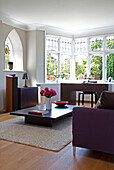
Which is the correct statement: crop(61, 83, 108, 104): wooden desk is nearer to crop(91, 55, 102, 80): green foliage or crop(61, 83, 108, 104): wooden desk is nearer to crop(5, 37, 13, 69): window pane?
crop(91, 55, 102, 80): green foliage

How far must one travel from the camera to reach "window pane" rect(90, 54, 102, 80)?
7.14 meters

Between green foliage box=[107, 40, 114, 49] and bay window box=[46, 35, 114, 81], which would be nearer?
green foliage box=[107, 40, 114, 49]

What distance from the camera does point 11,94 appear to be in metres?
5.40

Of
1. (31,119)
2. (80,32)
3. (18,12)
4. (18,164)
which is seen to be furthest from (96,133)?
(80,32)

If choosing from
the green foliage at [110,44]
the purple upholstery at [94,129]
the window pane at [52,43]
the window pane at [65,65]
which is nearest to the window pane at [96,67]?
the green foliage at [110,44]

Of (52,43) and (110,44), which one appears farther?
(52,43)

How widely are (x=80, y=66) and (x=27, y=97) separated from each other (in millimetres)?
2703

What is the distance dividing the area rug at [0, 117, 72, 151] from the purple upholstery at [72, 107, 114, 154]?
44 centimetres

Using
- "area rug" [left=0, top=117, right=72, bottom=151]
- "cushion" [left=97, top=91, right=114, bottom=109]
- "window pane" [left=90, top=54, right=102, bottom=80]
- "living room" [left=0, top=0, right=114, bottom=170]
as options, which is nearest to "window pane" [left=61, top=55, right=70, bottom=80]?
"living room" [left=0, top=0, right=114, bottom=170]

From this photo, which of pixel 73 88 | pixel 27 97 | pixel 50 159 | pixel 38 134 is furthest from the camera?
pixel 73 88

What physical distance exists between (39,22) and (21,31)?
714 millimetres

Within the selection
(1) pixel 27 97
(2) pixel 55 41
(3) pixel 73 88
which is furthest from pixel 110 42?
(1) pixel 27 97

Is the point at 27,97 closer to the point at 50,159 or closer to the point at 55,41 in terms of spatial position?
the point at 55,41

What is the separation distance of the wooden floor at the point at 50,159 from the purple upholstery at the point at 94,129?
0.15 m
